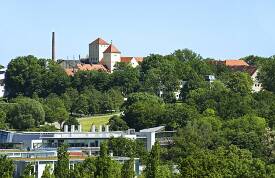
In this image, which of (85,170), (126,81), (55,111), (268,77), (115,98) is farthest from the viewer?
(268,77)

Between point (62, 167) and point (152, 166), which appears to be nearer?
point (62, 167)

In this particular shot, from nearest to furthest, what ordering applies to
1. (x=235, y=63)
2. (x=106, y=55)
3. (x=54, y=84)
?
(x=54, y=84) → (x=106, y=55) → (x=235, y=63)

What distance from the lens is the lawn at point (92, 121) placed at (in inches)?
3419

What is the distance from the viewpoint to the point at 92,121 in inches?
3556

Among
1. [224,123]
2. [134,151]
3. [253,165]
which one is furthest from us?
[224,123]

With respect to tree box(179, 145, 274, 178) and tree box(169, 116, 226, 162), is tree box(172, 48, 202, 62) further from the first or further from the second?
tree box(179, 145, 274, 178)

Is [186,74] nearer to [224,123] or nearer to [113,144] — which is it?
[224,123]

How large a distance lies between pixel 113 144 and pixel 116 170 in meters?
18.1

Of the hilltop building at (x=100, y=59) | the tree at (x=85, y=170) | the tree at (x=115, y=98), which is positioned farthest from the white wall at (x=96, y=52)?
the tree at (x=85, y=170)

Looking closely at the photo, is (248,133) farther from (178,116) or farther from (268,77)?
(268,77)

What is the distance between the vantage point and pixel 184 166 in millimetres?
47188

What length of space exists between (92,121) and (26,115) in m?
7.08

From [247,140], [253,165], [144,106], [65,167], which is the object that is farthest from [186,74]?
[65,167]

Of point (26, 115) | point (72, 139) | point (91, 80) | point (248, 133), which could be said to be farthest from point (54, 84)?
point (248, 133)
